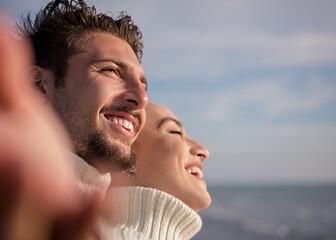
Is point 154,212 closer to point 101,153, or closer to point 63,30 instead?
point 101,153

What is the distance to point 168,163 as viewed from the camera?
8.71ft

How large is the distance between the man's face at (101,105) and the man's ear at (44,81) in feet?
0.14

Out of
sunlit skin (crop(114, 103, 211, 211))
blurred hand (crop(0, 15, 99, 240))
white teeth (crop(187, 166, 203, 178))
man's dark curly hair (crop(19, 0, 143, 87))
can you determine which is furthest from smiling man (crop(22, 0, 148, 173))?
blurred hand (crop(0, 15, 99, 240))

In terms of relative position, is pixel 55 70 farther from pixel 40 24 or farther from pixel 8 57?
pixel 8 57

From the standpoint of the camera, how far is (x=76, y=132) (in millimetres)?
2088

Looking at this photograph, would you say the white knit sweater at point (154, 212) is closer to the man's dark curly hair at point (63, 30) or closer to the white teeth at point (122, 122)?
the white teeth at point (122, 122)

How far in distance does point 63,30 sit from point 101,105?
0.66 metres

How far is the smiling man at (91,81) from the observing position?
6.81 feet

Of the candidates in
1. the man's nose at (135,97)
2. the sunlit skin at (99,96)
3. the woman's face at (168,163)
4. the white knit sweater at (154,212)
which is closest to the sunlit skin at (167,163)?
the woman's face at (168,163)

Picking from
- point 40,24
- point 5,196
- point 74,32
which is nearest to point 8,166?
point 5,196

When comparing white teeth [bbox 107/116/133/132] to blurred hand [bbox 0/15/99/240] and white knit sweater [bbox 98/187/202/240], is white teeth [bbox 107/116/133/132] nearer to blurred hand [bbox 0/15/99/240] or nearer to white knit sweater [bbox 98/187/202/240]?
white knit sweater [bbox 98/187/202/240]

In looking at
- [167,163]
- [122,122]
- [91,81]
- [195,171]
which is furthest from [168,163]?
[91,81]

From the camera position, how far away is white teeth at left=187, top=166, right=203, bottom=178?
282 cm

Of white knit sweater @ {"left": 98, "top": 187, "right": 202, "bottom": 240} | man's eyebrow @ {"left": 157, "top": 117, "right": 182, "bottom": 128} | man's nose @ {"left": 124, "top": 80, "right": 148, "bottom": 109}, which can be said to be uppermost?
man's eyebrow @ {"left": 157, "top": 117, "right": 182, "bottom": 128}
